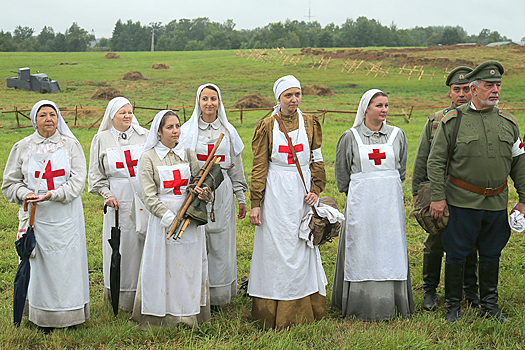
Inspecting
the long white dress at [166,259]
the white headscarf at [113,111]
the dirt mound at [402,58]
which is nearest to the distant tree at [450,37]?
the dirt mound at [402,58]

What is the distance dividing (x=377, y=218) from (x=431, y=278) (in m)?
1.04

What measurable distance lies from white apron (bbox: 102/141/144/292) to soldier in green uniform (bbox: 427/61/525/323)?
289cm

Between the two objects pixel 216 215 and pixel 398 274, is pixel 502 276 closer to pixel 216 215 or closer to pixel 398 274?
pixel 398 274

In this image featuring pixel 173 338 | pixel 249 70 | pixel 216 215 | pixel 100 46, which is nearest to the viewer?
pixel 173 338

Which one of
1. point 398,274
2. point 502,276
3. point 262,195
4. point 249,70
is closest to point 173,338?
point 262,195

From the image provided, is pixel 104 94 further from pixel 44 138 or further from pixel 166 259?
pixel 166 259

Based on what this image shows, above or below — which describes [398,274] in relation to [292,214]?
below

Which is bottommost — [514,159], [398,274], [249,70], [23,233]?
[398,274]

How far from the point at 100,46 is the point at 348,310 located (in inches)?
3910

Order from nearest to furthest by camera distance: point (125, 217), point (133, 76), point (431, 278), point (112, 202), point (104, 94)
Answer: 1. point (112, 202)
2. point (125, 217)
3. point (431, 278)
4. point (104, 94)
5. point (133, 76)

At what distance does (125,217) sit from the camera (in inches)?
187

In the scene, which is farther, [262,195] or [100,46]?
[100,46]

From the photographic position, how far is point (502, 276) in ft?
18.0

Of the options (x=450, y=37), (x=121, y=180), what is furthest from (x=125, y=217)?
(x=450, y=37)
